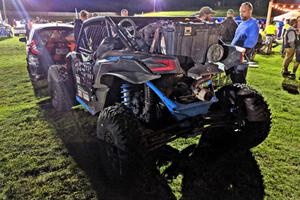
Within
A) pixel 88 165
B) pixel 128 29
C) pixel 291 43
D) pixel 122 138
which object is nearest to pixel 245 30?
pixel 128 29

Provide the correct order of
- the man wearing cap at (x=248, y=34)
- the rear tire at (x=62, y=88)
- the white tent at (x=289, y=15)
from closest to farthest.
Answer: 1. the rear tire at (x=62, y=88)
2. the man wearing cap at (x=248, y=34)
3. the white tent at (x=289, y=15)

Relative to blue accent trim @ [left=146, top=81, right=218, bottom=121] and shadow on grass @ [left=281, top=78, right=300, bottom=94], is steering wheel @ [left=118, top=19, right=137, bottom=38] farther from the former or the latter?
shadow on grass @ [left=281, top=78, right=300, bottom=94]

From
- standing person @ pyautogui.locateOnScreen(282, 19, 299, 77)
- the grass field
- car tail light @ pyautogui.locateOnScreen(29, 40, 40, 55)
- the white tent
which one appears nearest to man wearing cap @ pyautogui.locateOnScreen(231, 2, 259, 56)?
the grass field

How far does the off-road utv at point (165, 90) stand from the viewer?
257cm

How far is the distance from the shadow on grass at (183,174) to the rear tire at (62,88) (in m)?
0.92

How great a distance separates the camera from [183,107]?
272 centimetres

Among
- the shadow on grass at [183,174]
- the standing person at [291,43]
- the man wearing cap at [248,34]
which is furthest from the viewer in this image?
the standing person at [291,43]

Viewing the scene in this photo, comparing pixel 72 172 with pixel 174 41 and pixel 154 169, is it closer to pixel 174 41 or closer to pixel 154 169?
pixel 154 169

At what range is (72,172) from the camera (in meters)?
3.07

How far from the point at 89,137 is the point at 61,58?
145 inches

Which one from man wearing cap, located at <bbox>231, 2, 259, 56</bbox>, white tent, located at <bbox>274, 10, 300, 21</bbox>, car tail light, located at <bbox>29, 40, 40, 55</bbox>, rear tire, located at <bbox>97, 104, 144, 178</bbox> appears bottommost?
rear tire, located at <bbox>97, 104, 144, 178</bbox>

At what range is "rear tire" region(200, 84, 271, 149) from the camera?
10.3 ft

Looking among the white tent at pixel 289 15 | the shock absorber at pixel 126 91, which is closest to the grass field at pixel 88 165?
the shock absorber at pixel 126 91

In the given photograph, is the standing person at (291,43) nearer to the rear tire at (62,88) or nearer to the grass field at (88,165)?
the grass field at (88,165)
